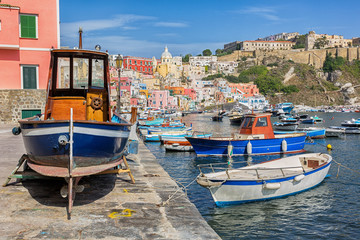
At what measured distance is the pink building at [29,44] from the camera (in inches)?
804

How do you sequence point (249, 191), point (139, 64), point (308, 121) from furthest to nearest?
1. point (139, 64)
2. point (308, 121)
3. point (249, 191)

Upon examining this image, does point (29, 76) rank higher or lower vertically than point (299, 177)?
higher

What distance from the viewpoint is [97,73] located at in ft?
29.6

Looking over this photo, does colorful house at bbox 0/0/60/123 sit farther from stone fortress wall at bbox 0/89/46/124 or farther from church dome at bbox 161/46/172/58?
church dome at bbox 161/46/172/58

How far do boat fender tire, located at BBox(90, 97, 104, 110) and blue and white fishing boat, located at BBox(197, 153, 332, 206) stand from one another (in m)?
4.10

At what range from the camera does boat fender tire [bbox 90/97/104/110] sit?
341 inches

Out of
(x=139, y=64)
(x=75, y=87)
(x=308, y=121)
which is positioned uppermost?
(x=139, y=64)

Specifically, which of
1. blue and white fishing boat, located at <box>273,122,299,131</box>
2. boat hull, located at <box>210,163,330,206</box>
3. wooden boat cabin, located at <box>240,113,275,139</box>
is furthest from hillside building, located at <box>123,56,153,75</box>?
boat hull, located at <box>210,163,330,206</box>

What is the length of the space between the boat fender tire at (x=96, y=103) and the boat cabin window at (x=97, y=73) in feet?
1.49

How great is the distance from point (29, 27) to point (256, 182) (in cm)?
1639

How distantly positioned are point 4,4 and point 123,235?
18471 millimetres

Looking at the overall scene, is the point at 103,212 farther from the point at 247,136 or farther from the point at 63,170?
the point at 247,136

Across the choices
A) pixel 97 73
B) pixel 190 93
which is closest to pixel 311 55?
pixel 190 93

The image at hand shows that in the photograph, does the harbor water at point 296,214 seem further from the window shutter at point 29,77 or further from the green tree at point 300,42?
the green tree at point 300,42
